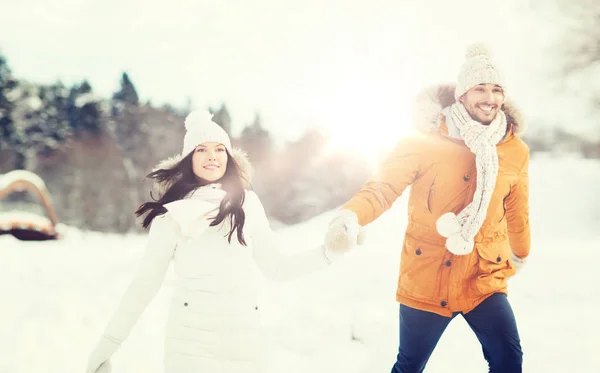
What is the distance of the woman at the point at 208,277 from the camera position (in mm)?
1755

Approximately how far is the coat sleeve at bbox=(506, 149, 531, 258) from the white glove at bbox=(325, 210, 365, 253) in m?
0.86

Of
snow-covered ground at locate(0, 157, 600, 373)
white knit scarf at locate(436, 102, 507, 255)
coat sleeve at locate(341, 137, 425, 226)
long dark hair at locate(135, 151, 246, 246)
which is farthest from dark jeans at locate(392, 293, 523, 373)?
long dark hair at locate(135, 151, 246, 246)

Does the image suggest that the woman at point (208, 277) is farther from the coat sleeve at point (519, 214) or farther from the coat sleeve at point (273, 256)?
the coat sleeve at point (519, 214)

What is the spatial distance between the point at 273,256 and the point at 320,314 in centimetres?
151

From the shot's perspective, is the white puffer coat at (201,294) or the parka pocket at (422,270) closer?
the white puffer coat at (201,294)

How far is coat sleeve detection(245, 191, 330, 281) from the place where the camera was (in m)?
1.91

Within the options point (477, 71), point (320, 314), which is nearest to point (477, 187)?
point (477, 71)

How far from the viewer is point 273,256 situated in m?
1.99

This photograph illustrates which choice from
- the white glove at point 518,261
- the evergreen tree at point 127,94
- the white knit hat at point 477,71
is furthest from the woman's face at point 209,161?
the evergreen tree at point 127,94

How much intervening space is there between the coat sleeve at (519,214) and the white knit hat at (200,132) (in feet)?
4.75

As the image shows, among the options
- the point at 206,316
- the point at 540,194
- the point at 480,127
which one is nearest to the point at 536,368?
the point at 480,127

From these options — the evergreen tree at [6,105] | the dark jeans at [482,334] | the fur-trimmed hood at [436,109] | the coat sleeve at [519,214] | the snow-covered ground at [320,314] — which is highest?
the evergreen tree at [6,105]

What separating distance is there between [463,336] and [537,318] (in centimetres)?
59

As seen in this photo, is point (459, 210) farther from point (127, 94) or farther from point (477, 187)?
point (127, 94)
